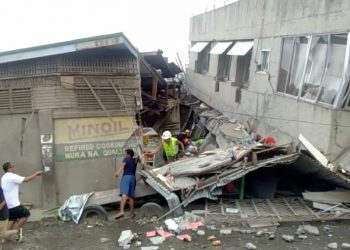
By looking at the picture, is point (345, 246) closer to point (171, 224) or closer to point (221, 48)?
point (171, 224)

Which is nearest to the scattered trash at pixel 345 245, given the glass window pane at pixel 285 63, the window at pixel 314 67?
the window at pixel 314 67

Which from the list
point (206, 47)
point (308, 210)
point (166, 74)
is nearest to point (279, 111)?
point (308, 210)

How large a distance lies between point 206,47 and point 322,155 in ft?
44.9

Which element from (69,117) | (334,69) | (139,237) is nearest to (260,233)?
(139,237)

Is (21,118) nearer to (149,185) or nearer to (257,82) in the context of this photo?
(149,185)

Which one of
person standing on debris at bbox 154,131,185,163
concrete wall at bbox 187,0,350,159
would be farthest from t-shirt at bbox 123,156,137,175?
concrete wall at bbox 187,0,350,159

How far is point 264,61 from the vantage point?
1277 cm

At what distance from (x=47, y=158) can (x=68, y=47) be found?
2655mm

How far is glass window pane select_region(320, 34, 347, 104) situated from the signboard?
4529mm

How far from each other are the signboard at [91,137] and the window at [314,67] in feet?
13.2

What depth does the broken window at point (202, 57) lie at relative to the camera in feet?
69.6

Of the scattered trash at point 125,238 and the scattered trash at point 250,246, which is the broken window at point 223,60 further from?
the scattered trash at point 250,246

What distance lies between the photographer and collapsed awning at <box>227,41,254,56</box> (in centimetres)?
1402

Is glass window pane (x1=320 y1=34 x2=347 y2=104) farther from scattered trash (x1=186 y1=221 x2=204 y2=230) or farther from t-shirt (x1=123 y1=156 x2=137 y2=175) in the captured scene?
t-shirt (x1=123 y1=156 x2=137 y2=175)
